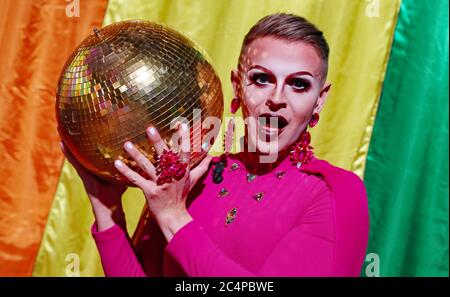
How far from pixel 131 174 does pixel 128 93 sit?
5.0 inches

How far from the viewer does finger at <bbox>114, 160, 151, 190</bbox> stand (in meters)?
0.97

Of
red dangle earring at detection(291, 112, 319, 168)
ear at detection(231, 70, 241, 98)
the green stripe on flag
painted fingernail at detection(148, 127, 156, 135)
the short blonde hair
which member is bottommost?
the green stripe on flag

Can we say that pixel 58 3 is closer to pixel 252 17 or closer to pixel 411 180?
pixel 252 17

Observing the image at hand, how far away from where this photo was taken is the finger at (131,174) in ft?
3.19

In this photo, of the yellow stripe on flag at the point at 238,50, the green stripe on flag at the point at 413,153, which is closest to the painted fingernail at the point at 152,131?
the yellow stripe on flag at the point at 238,50

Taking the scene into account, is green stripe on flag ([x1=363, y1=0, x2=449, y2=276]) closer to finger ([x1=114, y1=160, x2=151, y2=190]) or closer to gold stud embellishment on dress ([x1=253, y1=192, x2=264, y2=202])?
gold stud embellishment on dress ([x1=253, y1=192, x2=264, y2=202])

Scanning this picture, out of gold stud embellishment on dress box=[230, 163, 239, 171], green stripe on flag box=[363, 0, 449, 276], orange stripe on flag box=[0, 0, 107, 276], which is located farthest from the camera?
green stripe on flag box=[363, 0, 449, 276]

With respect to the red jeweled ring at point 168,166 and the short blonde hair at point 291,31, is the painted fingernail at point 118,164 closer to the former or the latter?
the red jeweled ring at point 168,166

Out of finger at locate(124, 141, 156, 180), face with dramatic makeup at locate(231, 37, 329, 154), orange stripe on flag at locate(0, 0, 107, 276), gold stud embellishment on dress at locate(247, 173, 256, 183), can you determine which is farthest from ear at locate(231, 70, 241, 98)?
orange stripe on flag at locate(0, 0, 107, 276)

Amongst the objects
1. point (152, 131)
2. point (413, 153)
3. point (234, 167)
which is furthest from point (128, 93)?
point (413, 153)

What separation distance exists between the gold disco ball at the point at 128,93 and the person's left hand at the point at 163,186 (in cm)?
1

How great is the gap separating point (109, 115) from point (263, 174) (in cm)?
31

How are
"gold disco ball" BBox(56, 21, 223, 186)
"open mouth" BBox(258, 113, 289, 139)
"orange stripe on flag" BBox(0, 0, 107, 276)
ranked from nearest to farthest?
"gold disco ball" BBox(56, 21, 223, 186) → "open mouth" BBox(258, 113, 289, 139) → "orange stripe on flag" BBox(0, 0, 107, 276)

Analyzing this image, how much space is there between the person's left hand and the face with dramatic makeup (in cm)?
15
